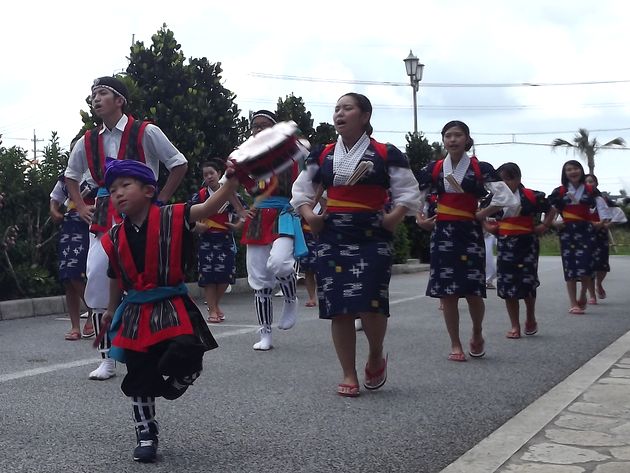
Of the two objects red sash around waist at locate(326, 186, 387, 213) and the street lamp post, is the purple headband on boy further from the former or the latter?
the street lamp post

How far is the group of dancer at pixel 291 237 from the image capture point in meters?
4.09

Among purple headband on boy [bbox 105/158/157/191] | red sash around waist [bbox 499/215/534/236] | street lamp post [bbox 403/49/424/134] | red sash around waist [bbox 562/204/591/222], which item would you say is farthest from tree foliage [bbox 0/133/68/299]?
street lamp post [bbox 403/49/424/134]

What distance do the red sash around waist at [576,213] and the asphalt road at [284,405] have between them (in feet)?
8.26

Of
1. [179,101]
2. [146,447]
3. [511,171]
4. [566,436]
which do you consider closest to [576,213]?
[511,171]

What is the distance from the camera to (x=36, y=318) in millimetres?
10227

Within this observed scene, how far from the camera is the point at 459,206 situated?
274 inches

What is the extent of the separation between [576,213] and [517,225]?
272 cm

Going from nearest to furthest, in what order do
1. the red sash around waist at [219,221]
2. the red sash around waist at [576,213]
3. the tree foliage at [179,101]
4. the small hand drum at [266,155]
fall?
the small hand drum at [266,155], the red sash around waist at [219,221], the red sash around waist at [576,213], the tree foliage at [179,101]

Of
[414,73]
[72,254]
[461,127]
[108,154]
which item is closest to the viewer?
[108,154]

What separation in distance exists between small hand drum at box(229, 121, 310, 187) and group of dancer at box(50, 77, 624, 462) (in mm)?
78

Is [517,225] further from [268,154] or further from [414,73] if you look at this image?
[414,73]

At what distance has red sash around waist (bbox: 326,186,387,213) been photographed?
551 centimetres

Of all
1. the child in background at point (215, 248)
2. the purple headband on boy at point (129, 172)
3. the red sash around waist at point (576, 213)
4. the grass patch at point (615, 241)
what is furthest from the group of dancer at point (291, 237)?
the grass patch at point (615, 241)

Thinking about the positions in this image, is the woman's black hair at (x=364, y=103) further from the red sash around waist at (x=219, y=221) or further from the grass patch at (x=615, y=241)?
the grass patch at (x=615, y=241)
